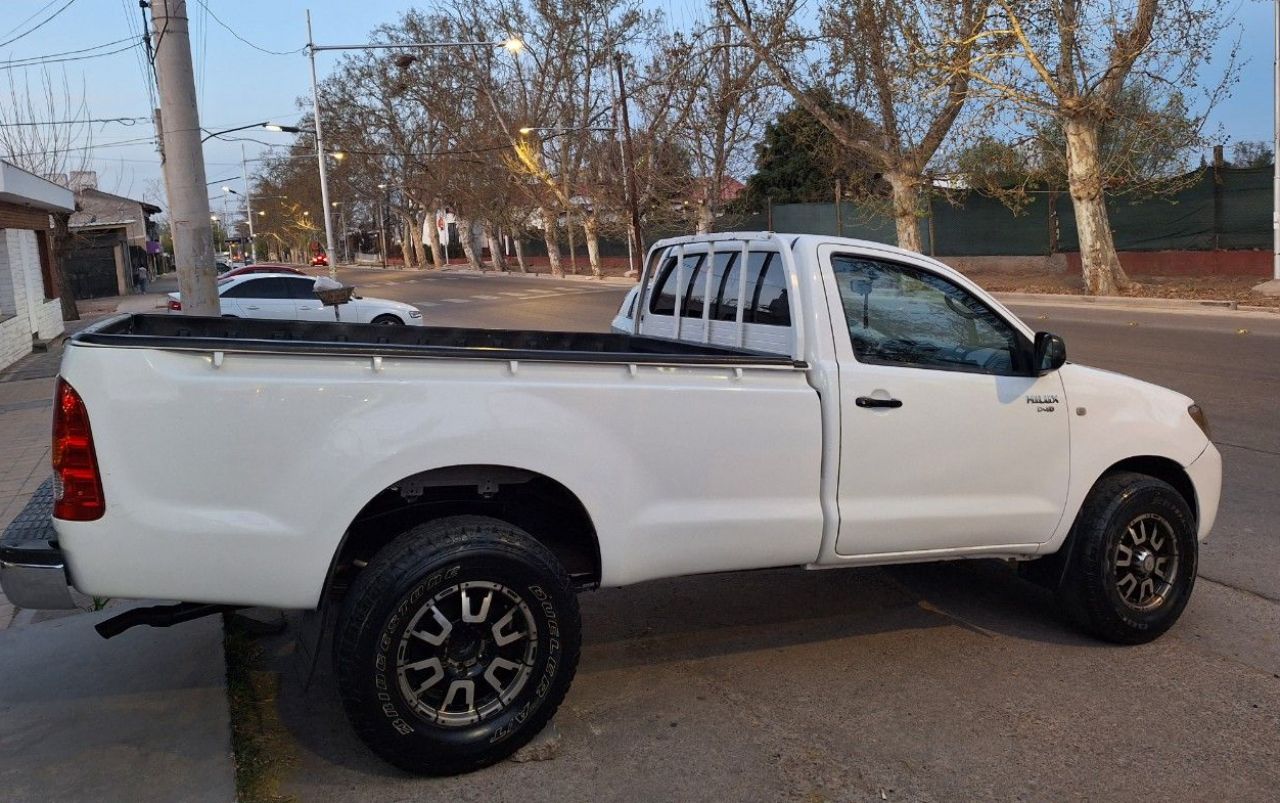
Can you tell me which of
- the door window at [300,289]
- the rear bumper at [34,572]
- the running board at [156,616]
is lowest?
the running board at [156,616]

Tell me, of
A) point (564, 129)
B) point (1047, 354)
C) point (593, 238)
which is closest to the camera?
point (1047, 354)

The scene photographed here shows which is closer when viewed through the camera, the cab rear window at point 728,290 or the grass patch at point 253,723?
the grass patch at point 253,723

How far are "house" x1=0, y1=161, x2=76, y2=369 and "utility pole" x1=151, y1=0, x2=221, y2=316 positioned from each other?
10224mm

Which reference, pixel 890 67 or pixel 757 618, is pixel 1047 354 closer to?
pixel 757 618

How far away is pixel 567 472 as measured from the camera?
3812mm

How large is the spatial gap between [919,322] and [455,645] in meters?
2.39

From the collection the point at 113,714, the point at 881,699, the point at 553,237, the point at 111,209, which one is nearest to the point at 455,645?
the point at 113,714

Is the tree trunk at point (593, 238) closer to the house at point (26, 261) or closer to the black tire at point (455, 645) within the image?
the house at point (26, 261)

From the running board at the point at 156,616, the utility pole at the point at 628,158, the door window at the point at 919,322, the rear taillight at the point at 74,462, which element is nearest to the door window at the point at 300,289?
the running board at the point at 156,616

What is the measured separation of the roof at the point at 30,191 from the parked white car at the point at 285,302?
308cm

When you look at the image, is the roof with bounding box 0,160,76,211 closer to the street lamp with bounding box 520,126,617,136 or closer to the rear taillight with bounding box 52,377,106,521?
the rear taillight with bounding box 52,377,106,521

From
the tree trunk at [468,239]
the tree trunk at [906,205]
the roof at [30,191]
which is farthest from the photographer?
the tree trunk at [468,239]

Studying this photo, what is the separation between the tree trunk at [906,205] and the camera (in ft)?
97.9

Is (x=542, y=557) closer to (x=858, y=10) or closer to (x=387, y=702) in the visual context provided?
(x=387, y=702)
